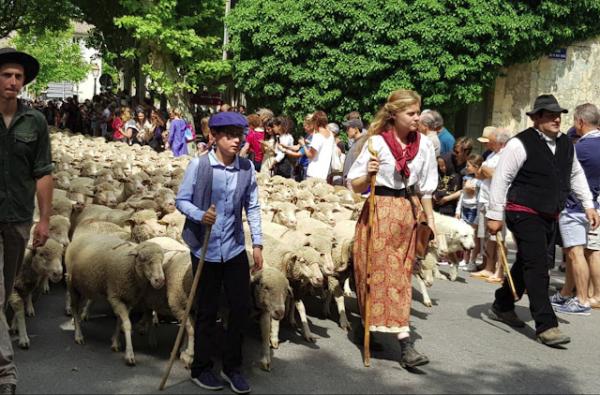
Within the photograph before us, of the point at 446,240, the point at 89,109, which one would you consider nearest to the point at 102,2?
the point at 89,109

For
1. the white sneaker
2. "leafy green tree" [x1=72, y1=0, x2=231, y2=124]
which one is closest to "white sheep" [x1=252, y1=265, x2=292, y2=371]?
the white sneaker

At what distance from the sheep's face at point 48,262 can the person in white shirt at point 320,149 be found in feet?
19.2

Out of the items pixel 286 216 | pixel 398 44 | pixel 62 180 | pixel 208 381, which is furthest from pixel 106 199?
pixel 398 44

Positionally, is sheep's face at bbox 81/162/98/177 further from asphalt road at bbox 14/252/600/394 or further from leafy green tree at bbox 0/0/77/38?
leafy green tree at bbox 0/0/77/38

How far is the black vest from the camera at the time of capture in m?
6.57

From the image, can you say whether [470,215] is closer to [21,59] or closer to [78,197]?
[78,197]

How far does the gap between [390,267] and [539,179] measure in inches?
69.5

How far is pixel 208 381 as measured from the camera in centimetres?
514

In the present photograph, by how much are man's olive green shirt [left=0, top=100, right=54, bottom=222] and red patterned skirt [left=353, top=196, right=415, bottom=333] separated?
7.97ft

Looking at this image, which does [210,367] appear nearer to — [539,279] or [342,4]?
[539,279]

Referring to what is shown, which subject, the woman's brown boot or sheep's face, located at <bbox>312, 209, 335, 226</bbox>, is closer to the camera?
the woman's brown boot

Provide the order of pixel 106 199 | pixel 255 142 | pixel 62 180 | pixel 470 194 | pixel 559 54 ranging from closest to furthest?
pixel 106 199 < pixel 62 180 < pixel 470 194 < pixel 255 142 < pixel 559 54

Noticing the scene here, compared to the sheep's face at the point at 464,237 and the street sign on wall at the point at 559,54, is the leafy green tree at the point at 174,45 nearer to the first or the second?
the street sign on wall at the point at 559,54

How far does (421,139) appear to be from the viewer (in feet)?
19.6
